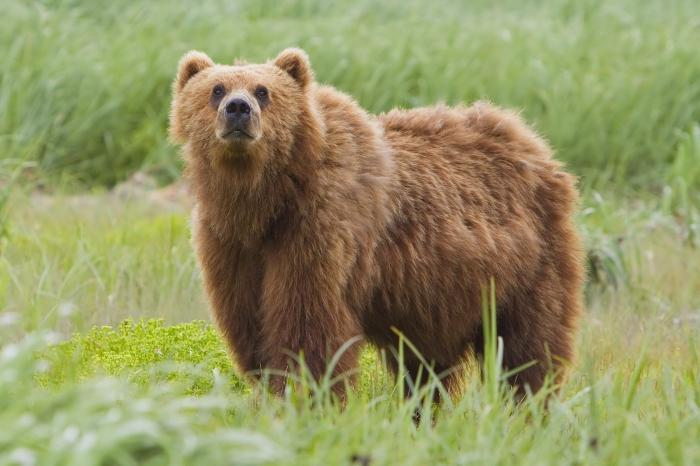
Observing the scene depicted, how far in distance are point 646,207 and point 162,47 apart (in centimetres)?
410

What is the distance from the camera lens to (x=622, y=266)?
7.20 meters

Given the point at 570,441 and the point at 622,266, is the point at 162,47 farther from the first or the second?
the point at 570,441

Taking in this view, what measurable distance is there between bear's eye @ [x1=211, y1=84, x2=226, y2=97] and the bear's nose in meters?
0.21

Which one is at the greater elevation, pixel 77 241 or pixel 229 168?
pixel 229 168

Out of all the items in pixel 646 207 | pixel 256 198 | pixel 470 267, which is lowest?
pixel 646 207

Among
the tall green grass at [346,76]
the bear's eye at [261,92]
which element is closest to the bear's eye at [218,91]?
the bear's eye at [261,92]

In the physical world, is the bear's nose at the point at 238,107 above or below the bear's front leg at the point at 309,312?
above

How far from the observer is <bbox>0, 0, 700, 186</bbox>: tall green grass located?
9656 millimetres

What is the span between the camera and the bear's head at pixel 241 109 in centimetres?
453

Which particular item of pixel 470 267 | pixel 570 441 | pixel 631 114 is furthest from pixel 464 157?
pixel 631 114

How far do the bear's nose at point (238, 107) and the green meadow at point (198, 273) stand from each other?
→ 935 millimetres

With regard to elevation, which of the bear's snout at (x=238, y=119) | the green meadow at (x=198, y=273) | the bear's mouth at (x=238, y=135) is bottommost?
the green meadow at (x=198, y=273)

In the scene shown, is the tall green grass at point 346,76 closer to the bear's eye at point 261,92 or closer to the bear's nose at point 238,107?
the bear's eye at point 261,92

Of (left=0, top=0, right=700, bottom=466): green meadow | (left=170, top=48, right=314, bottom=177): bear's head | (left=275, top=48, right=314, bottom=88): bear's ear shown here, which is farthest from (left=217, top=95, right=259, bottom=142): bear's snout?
(left=0, top=0, right=700, bottom=466): green meadow
